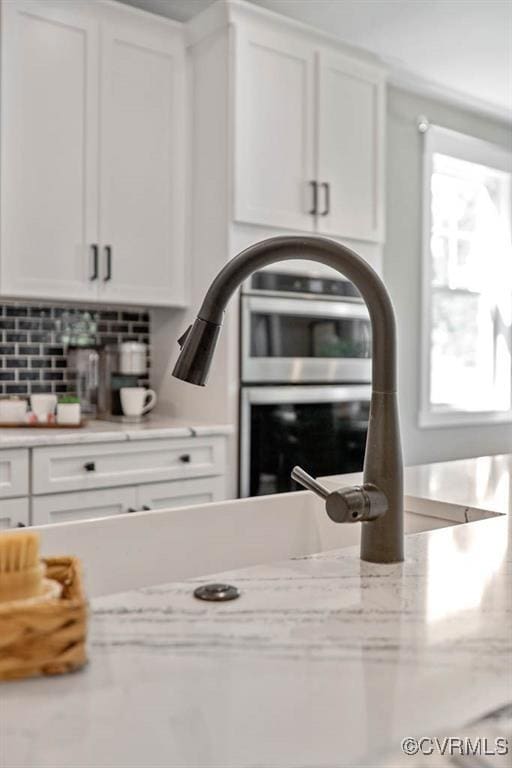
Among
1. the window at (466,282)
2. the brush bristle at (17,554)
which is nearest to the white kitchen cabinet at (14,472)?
the brush bristle at (17,554)

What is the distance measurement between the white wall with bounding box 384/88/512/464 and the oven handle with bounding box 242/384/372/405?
2.38 feet

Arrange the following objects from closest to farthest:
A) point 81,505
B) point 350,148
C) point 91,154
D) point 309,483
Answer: point 309,483 → point 81,505 → point 91,154 → point 350,148

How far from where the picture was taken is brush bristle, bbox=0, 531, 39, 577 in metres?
0.64

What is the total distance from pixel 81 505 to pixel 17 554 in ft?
6.65

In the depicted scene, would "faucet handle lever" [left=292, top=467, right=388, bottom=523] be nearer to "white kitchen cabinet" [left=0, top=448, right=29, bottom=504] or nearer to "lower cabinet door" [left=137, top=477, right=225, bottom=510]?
"white kitchen cabinet" [left=0, top=448, right=29, bottom=504]

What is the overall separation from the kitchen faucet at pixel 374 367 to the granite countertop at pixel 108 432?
1.69 meters

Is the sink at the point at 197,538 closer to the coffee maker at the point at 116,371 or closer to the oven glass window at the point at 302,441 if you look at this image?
the oven glass window at the point at 302,441

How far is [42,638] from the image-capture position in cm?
61

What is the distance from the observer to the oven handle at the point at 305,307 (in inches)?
122

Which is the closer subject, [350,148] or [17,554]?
[17,554]

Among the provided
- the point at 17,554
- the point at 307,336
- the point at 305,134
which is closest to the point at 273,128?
the point at 305,134

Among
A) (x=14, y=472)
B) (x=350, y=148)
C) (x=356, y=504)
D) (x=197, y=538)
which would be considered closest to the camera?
(x=356, y=504)

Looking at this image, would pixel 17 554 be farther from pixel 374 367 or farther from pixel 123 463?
pixel 123 463

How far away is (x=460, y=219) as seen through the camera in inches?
183
